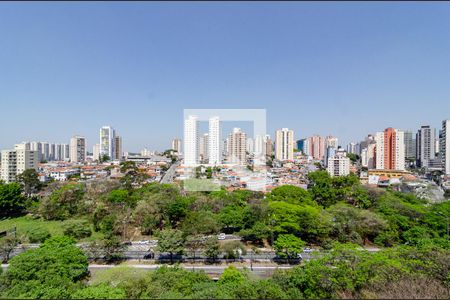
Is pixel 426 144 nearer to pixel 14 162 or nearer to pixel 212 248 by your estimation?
pixel 212 248

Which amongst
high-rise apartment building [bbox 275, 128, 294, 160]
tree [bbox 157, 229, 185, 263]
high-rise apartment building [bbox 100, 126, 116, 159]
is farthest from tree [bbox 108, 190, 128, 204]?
high-rise apartment building [bbox 100, 126, 116, 159]

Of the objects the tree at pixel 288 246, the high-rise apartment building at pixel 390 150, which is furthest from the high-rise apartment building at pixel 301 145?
the tree at pixel 288 246

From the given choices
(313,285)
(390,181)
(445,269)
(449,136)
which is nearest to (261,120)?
(313,285)

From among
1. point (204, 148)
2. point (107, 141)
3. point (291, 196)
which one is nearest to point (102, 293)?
point (291, 196)

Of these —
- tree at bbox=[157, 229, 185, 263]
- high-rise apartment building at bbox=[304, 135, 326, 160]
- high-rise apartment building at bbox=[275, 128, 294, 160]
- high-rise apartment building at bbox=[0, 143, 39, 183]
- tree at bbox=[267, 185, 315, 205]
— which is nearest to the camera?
tree at bbox=[157, 229, 185, 263]

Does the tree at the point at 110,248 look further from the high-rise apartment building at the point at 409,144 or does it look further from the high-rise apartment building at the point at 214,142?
the high-rise apartment building at the point at 409,144

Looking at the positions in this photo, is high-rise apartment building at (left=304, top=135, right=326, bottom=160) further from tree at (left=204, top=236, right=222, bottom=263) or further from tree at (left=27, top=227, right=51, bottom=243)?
tree at (left=27, top=227, right=51, bottom=243)

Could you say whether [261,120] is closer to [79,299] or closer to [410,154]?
[79,299]
